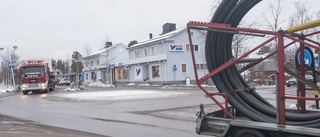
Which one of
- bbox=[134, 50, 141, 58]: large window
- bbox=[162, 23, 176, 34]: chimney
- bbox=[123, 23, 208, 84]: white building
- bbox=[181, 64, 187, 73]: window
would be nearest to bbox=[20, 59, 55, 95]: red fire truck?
bbox=[123, 23, 208, 84]: white building

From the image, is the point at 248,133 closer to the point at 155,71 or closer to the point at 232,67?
the point at 232,67

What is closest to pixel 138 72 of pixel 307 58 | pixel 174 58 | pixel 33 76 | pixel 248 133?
pixel 174 58

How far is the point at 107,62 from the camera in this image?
64.4 metres

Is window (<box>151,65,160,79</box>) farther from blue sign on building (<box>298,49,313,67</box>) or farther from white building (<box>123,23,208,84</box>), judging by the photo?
blue sign on building (<box>298,49,313,67</box>)

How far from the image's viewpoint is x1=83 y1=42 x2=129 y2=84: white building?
65.2 metres

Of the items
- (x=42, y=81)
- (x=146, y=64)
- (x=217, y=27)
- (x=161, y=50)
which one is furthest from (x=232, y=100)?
(x=146, y=64)

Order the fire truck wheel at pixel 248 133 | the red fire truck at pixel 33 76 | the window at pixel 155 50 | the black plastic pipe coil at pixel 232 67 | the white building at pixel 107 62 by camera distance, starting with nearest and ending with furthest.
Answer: the fire truck wheel at pixel 248 133 < the black plastic pipe coil at pixel 232 67 < the red fire truck at pixel 33 76 < the window at pixel 155 50 < the white building at pixel 107 62

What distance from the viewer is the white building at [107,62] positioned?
65.2 metres

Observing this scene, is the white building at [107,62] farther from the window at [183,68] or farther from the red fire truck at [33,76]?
the red fire truck at [33,76]

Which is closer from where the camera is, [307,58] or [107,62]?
[307,58]

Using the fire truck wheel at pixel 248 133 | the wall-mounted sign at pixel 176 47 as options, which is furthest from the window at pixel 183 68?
the fire truck wheel at pixel 248 133

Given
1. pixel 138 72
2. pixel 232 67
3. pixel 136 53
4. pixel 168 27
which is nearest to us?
pixel 232 67

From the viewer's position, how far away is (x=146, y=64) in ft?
173

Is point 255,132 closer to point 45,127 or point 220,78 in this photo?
point 220,78
